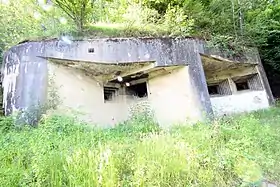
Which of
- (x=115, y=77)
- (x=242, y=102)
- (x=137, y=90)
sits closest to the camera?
(x=115, y=77)

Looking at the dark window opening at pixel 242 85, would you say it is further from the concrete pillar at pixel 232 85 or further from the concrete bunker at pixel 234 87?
the concrete pillar at pixel 232 85

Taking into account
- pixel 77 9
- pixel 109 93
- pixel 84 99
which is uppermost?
pixel 77 9

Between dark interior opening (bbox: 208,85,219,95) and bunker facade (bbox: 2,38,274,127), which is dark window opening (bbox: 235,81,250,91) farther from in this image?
bunker facade (bbox: 2,38,274,127)

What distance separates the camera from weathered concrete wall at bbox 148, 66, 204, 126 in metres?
8.28

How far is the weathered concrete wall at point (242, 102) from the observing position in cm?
1038

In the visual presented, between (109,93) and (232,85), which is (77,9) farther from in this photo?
(232,85)

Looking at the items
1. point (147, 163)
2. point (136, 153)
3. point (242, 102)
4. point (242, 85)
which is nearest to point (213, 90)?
point (242, 85)

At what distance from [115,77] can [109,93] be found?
33.8 inches

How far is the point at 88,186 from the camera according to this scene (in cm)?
309

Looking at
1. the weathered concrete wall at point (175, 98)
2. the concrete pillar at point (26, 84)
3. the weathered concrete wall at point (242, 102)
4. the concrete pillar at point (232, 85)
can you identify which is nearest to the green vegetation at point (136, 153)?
the concrete pillar at point (26, 84)

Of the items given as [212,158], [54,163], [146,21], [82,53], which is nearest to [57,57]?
[82,53]

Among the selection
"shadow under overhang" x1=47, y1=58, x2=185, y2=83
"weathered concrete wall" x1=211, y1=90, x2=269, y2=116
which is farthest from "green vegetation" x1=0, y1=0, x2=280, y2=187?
"weathered concrete wall" x1=211, y1=90, x2=269, y2=116

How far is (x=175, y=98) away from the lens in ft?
28.7

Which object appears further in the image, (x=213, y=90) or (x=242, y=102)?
(x=213, y=90)
